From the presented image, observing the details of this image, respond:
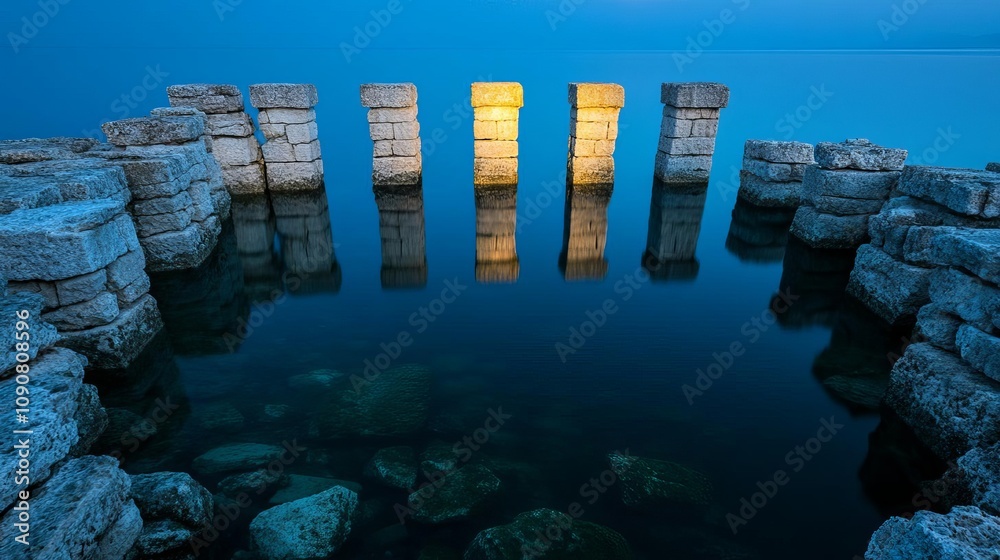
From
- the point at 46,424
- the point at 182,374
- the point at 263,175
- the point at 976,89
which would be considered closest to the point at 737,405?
the point at 46,424

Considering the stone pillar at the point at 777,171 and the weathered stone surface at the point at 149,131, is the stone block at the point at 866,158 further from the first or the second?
the weathered stone surface at the point at 149,131

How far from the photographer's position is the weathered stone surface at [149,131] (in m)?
6.85

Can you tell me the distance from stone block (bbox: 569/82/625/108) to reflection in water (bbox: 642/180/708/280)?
2.04 meters

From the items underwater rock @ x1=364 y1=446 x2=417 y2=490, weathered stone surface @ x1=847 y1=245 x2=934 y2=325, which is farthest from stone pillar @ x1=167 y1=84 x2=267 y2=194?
weathered stone surface @ x1=847 y1=245 x2=934 y2=325

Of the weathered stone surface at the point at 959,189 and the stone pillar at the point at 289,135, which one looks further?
the stone pillar at the point at 289,135

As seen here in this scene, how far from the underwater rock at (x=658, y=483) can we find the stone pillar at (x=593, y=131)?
7.95m

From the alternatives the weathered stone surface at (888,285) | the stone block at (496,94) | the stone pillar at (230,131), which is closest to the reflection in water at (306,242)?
the stone pillar at (230,131)

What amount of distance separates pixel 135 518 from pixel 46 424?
2.19ft

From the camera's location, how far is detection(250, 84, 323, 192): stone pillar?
9172mm

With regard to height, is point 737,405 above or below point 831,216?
below

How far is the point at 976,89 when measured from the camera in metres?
24.5

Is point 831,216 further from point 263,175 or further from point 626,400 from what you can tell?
point 263,175

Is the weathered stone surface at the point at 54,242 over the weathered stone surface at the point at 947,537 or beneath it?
over

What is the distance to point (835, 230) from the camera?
281 inches
